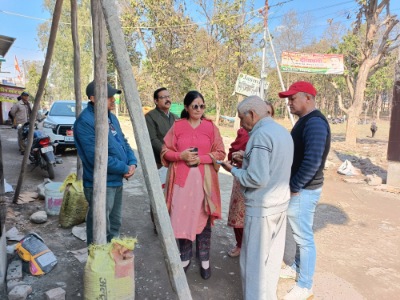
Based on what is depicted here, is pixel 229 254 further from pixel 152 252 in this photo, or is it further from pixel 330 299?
pixel 330 299

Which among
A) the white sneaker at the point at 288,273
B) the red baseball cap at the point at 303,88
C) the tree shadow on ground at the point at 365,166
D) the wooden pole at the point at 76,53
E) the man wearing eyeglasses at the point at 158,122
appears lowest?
the white sneaker at the point at 288,273

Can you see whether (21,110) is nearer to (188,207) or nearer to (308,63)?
(188,207)

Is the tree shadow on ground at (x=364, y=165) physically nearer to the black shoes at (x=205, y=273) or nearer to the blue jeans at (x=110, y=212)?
the black shoes at (x=205, y=273)

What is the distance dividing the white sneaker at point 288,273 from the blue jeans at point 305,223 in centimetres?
39

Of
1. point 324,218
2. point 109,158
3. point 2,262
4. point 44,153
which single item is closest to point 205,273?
point 109,158

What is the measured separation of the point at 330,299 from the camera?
282cm

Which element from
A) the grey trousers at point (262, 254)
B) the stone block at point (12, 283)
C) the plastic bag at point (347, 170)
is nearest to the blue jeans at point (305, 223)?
the grey trousers at point (262, 254)

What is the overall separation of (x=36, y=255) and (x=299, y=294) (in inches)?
92.6

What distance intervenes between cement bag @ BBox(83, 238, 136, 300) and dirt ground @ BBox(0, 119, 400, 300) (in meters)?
0.54

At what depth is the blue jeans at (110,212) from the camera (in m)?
2.83

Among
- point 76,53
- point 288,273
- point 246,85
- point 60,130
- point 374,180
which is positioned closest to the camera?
point 288,273

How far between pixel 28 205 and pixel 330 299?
4086 millimetres

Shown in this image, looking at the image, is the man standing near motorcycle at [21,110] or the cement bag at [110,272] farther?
the man standing near motorcycle at [21,110]

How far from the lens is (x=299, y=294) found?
8.91 feet
